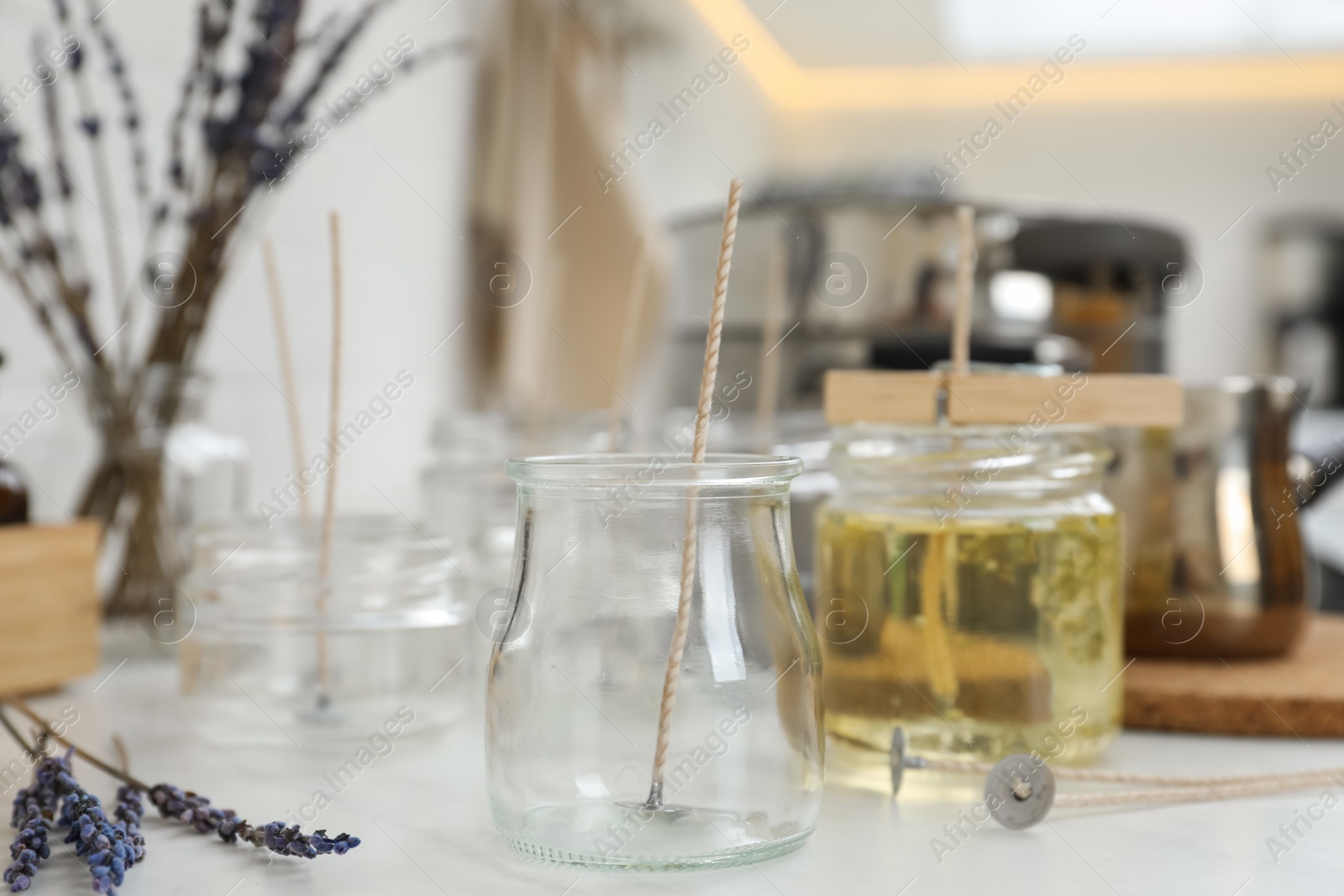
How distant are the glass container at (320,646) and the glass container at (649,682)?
0.20 meters

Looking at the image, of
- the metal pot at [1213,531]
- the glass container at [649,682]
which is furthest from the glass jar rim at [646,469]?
the metal pot at [1213,531]

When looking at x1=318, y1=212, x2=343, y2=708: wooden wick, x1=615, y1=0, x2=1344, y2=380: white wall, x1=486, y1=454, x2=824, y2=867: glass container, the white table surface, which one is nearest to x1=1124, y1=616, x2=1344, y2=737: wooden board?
the white table surface

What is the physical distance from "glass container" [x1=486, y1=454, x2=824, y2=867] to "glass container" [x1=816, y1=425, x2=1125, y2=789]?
0.11m

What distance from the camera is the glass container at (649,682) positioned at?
458 mm

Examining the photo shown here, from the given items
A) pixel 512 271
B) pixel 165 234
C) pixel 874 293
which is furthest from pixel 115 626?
pixel 512 271

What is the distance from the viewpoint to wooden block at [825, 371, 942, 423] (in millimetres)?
592

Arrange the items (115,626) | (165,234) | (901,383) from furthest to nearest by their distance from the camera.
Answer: (165,234) < (115,626) < (901,383)

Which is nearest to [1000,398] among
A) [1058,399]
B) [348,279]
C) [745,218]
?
[1058,399]

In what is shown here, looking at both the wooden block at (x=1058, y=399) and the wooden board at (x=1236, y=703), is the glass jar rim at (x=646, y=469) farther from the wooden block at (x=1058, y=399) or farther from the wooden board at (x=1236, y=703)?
the wooden board at (x=1236, y=703)

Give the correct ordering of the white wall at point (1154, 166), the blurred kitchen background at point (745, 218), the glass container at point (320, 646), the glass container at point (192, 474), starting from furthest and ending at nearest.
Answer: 1. the white wall at point (1154, 166)
2. the blurred kitchen background at point (745, 218)
3. the glass container at point (192, 474)
4. the glass container at point (320, 646)

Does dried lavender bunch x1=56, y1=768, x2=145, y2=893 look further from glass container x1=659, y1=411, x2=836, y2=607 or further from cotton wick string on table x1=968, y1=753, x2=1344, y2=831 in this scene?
glass container x1=659, y1=411, x2=836, y2=607

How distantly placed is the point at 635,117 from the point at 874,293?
1.24m

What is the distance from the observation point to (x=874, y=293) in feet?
4.09

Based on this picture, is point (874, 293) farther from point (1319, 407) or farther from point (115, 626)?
point (1319, 407)
